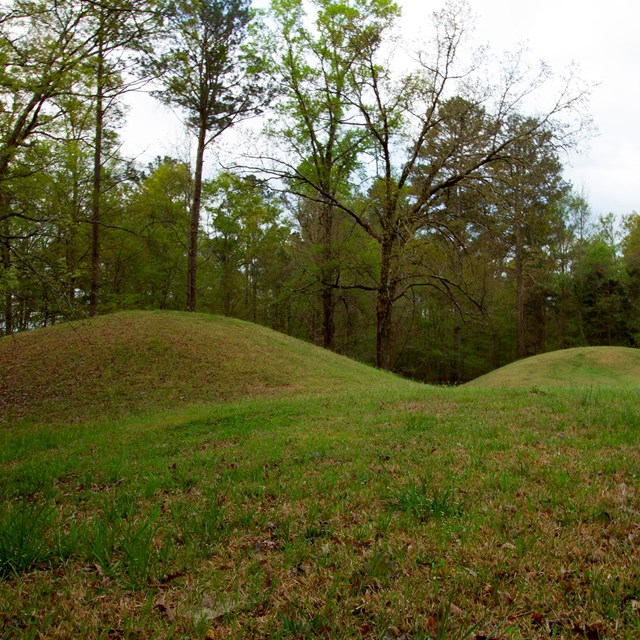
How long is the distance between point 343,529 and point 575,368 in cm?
2273

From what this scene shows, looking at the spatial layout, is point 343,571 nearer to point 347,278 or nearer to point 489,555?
point 489,555

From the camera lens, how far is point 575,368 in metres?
A: 22.2

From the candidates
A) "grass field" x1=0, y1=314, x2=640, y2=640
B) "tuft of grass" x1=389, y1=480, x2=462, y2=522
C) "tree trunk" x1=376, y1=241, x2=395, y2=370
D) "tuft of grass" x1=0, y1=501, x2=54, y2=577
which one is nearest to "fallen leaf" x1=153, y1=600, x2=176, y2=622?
"grass field" x1=0, y1=314, x2=640, y2=640

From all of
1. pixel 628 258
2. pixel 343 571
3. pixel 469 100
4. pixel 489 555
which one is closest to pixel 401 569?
pixel 343 571

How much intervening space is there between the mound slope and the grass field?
Answer: 447 centimetres

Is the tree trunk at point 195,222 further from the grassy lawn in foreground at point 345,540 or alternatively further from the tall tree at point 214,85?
the grassy lawn in foreground at point 345,540

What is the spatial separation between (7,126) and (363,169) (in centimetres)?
1877

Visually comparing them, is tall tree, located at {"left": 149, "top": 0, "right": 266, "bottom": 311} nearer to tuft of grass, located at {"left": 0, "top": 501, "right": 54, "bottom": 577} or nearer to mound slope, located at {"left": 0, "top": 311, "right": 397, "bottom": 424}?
mound slope, located at {"left": 0, "top": 311, "right": 397, "bottom": 424}

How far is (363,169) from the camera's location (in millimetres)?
24812

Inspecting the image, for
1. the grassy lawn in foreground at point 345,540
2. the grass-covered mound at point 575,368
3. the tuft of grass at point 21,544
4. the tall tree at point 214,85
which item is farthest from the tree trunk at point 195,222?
the tuft of grass at point 21,544

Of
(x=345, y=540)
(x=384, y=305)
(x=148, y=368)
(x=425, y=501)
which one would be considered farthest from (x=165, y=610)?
(x=384, y=305)

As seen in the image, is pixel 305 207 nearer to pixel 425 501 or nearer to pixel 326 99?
pixel 326 99

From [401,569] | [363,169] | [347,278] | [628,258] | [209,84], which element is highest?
[209,84]

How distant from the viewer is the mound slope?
12391 millimetres
